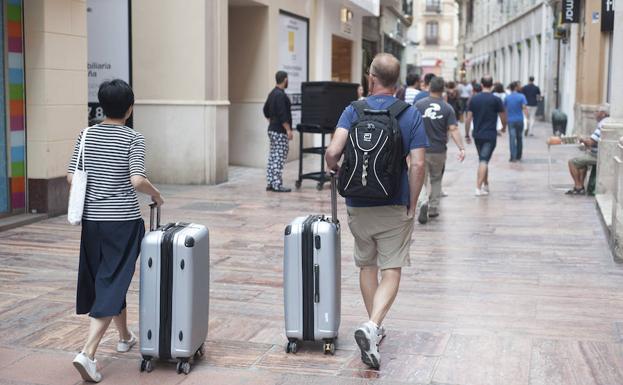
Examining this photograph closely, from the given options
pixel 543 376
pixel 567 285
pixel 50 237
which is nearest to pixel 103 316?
pixel 543 376

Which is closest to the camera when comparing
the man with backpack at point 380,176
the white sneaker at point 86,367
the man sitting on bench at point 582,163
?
the white sneaker at point 86,367

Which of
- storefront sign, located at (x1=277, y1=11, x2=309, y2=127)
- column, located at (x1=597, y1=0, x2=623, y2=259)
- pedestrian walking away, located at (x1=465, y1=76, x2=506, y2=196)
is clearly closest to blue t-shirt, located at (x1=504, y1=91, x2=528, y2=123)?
storefront sign, located at (x1=277, y1=11, x2=309, y2=127)

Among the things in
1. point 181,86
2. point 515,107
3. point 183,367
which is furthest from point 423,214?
point 515,107

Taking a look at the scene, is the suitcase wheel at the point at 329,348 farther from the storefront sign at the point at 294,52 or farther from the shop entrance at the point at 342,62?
the shop entrance at the point at 342,62

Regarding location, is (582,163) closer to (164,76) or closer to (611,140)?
(611,140)

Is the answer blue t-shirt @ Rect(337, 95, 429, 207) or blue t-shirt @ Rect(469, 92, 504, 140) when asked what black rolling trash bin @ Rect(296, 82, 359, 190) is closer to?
blue t-shirt @ Rect(469, 92, 504, 140)

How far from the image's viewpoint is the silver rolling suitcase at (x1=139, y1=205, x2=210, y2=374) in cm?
511

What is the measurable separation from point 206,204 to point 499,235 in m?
4.25

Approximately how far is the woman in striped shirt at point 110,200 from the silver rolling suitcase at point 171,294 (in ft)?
0.53

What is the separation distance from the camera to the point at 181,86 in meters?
14.7

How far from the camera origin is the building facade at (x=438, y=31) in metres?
87.8

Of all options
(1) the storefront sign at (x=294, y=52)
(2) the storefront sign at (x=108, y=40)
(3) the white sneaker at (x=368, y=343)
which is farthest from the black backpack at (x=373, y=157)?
(1) the storefront sign at (x=294, y=52)

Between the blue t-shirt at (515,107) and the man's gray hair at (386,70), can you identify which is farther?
the blue t-shirt at (515,107)

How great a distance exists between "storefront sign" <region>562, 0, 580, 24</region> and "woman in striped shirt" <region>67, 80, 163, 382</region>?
23.9 m
